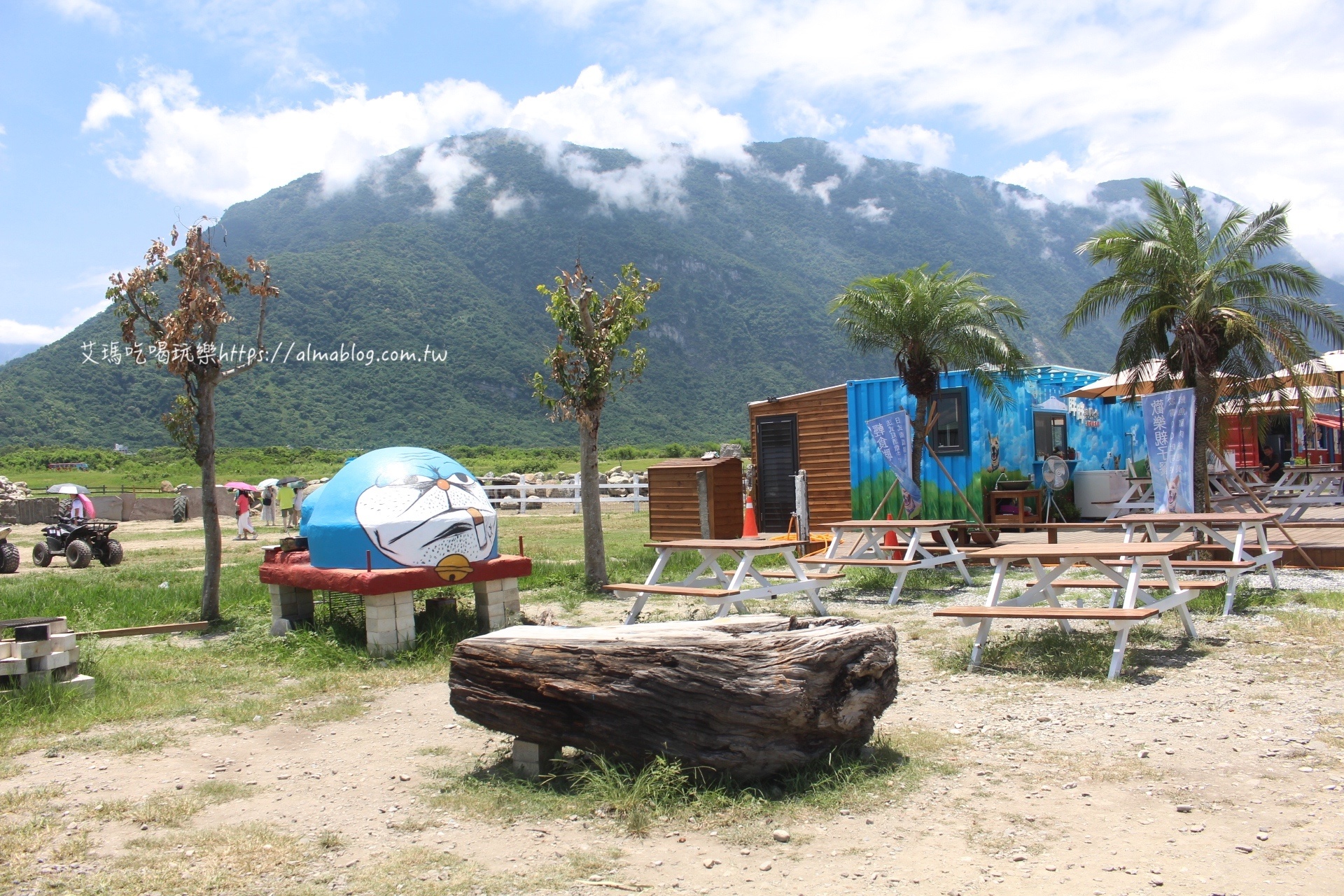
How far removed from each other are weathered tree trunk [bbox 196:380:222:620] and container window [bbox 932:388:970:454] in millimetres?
11866

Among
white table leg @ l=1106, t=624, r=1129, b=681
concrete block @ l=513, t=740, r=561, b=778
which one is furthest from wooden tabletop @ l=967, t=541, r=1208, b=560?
concrete block @ l=513, t=740, r=561, b=778

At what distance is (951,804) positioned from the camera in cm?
434

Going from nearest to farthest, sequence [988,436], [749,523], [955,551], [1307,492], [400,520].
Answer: [400,520] → [955,551] → [1307,492] → [749,523] → [988,436]

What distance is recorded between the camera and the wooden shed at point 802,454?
18922 millimetres

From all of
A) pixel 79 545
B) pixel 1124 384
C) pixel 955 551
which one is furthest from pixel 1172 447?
pixel 79 545

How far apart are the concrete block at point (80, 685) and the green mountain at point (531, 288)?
63268 mm

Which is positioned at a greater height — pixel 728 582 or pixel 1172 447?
pixel 1172 447

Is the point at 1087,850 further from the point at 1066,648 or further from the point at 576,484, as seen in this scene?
the point at 576,484

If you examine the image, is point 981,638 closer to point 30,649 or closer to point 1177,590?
point 1177,590

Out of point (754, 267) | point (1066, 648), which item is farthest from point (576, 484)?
point (754, 267)

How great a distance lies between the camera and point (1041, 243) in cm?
16888

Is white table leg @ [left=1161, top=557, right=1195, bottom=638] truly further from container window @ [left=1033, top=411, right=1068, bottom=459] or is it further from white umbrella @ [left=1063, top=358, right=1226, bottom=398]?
container window @ [left=1033, top=411, right=1068, bottom=459]

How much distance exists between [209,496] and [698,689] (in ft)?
23.9

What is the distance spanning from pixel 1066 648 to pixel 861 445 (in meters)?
11.4
